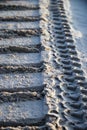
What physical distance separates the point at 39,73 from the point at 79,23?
38.1 inches

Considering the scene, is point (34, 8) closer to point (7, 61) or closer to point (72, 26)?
point (72, 26)

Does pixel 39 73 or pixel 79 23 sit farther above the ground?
pixel 79 23

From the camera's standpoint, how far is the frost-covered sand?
2.24 m

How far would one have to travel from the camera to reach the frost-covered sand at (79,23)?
2240mm

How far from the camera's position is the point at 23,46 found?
226 centimetres

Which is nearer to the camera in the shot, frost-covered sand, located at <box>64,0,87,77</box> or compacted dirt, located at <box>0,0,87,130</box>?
compacted dirt, located at <box>0,0,87,130</box>

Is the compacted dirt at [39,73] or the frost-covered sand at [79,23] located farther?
the frost-covered sand at [79,23]

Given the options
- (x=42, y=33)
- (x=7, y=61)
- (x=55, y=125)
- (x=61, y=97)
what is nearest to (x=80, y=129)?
(x=55, y=125)

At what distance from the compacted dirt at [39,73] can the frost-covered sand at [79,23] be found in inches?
1.9

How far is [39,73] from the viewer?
197cm

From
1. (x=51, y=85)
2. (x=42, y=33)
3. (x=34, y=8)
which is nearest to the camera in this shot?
(x=51, y=85)

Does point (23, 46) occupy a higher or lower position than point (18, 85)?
higher

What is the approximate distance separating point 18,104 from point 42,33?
2.90 ft

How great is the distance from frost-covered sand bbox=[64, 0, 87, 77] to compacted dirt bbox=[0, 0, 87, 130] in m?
0.05
